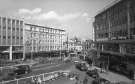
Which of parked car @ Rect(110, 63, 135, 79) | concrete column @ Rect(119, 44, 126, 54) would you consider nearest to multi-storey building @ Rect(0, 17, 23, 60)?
parked car @ Rect(110, 63, 135, 79)

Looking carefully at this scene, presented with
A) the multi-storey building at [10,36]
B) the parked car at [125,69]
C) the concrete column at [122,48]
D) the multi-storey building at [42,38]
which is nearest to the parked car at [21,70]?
the parked car at [125,69]

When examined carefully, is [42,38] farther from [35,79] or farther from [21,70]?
[35,79]

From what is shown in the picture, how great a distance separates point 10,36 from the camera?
5231 cm

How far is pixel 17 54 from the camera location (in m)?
55.2

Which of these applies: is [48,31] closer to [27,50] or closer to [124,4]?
[27,50]

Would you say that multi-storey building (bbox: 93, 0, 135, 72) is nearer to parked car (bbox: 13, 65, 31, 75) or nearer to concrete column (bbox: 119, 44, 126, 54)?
concrete column (bbox: 119, 44, 126, 54)

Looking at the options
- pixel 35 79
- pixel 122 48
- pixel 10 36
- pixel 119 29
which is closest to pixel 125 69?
pixel 122 48

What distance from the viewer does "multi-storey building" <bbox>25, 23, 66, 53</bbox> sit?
6158cm

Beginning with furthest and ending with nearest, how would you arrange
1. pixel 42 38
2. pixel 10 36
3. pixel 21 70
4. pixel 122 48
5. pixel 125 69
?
1. pixel 42 38
2. pixel 10 36
3. pixel 122 48
4. pixel 125 69
5. pixel 21 70

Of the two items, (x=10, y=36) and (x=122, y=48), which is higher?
(x=10, y=36)

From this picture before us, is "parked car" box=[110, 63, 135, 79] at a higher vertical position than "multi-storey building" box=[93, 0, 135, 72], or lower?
lower

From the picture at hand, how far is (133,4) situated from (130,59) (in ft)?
38.9

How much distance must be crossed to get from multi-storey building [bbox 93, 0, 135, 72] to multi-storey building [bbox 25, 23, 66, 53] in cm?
3016

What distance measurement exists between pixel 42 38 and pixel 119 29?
43349 mm
